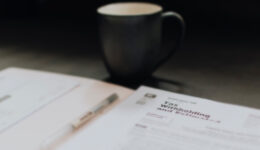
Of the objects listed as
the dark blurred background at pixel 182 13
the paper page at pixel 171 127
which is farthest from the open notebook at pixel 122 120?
the dark blurred background at pixel 182 13

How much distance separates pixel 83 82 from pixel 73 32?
15.2 inches

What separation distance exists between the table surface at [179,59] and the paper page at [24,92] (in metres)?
0.09

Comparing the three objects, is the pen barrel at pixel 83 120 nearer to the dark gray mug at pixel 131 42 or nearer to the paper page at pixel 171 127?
the paper page at pixel 171 127

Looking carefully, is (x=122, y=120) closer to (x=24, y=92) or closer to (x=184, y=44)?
(x=24, y=92)

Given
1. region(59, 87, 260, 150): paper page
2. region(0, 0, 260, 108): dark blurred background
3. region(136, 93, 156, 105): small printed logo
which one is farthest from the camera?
region(0, 0, 260, 108): dark blurred background

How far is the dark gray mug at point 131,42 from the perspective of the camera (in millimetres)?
575

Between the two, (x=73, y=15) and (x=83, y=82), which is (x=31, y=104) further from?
(x=73, y=15)

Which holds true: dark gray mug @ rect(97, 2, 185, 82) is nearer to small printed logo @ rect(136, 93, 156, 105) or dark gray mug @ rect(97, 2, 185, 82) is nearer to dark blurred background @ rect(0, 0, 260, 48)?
small printed logo @ rect(136, 93, 156, 105)

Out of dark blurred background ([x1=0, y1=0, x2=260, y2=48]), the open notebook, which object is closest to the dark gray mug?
the open notebook

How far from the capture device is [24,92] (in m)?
0.57

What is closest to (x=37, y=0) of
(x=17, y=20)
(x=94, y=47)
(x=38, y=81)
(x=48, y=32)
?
(x=17, y=20)

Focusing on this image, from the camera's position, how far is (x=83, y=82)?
0.60 metres

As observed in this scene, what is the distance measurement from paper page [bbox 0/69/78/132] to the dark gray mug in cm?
9

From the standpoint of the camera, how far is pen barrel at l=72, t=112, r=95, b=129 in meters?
0.46
